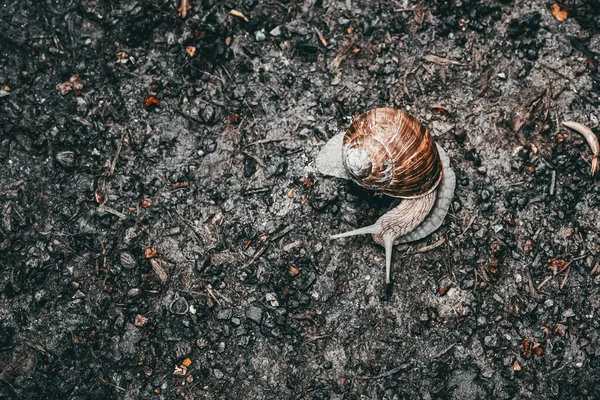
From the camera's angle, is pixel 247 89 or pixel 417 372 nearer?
pixel 417 372

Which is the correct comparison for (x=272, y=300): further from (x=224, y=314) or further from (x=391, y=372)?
(x=391, y=372)

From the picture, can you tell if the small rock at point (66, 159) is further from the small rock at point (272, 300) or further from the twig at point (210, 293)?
the small rock at point (272, 300)

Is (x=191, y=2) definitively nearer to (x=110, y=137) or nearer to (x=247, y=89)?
(x=247, y=89)

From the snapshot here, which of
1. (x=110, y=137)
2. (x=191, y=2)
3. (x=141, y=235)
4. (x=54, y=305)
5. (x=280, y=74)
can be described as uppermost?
(x=191, y=2)

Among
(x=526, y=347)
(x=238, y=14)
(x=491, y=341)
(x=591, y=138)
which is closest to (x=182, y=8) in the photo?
(x=238, y=14)

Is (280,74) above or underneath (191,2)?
underneath

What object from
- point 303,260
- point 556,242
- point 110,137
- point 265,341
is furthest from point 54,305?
point 556,242
